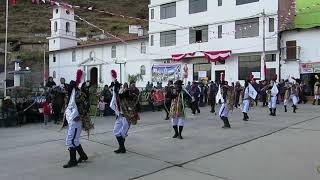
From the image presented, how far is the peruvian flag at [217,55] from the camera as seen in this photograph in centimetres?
3519

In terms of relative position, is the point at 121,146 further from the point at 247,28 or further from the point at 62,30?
the point at 62,30

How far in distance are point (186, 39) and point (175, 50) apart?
1.74 m

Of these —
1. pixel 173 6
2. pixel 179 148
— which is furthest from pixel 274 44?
pixel 179 148

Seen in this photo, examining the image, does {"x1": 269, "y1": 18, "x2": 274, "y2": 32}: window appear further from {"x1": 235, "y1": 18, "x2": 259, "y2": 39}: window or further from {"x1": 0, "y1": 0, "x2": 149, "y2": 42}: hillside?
{"x1": 0, "y1": 0, "x2": 149, "y2": 42}: hillside

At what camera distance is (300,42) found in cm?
3131

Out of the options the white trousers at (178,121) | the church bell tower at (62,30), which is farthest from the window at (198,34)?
the white trousers at (178,121)

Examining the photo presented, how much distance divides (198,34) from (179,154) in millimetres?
29027

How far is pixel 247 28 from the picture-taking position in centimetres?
3397

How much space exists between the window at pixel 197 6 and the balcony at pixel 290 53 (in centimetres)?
868

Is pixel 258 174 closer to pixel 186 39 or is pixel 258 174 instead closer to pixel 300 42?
pixel 300 42

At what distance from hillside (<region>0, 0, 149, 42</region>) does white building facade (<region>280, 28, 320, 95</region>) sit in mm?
41296

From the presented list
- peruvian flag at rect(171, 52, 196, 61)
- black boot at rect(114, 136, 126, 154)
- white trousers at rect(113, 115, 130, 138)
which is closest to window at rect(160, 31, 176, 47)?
peruvian flag at rect(171, 52, 196, 61)

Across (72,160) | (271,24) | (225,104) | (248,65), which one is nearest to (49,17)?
(248,65)

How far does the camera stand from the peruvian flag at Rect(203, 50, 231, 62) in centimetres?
3519
